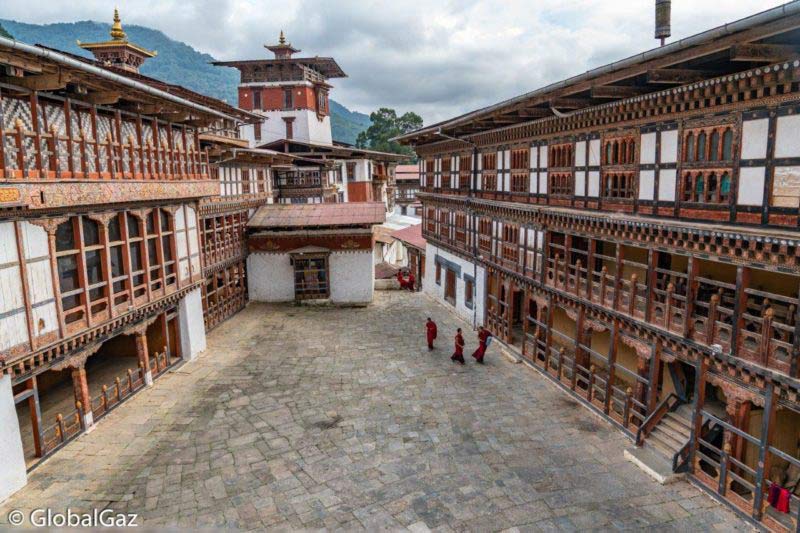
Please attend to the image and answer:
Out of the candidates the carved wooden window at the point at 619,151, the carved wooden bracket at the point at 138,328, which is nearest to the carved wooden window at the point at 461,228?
the carved wooden window at the point at 619,151

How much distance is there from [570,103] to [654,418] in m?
8.95

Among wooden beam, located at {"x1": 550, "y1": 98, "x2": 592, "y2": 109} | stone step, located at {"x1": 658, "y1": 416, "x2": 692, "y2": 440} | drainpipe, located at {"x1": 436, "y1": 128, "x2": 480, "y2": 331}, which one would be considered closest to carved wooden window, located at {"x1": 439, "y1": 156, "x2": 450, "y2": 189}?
drainpipe, located at {"x1": 436, "y1": 128, "x2": 480, "y2": 331}

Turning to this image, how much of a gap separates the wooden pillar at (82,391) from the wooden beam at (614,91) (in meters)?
15.0

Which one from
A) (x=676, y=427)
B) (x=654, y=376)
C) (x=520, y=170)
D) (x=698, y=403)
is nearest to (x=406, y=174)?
(x=520, y=170)

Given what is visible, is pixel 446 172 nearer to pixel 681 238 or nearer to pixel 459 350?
pixel 459 350

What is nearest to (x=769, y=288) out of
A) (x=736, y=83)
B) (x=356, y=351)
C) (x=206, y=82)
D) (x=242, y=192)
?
(x=736, y=83)

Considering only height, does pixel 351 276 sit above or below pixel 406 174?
below

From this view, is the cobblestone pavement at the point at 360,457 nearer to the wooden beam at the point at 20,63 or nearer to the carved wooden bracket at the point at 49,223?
the carved wooden bracket at the point at 49,223

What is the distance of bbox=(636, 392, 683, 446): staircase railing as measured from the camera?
1312 centimetres

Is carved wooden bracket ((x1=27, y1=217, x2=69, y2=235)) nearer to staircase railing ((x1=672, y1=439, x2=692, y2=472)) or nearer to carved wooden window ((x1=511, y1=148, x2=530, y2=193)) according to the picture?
carved wooden window ((x1=511, y1=148, x2=530, y2=193))

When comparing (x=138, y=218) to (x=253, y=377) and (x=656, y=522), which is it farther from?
(x=656, y=522)

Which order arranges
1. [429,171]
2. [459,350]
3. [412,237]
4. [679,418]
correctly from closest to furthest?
[679,418] < [459,350] < [429,171] < [412,237]

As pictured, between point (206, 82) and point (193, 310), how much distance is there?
192179mm

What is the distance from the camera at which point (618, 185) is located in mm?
14258
